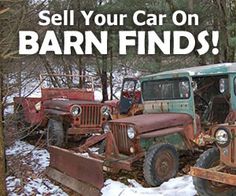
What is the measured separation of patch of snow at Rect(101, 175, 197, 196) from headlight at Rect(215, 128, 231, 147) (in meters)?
1.12

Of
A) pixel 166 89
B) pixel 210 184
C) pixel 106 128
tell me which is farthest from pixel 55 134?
pixel 210 184

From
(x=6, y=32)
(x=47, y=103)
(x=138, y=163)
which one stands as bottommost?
(x=138, y=163)

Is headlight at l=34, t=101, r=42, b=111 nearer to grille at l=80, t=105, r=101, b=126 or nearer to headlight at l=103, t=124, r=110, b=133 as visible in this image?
grille at l=80, t=105, r=101, b=126

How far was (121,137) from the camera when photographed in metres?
7.00

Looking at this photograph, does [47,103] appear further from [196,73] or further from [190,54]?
[190,54]

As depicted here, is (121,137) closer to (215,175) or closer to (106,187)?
(106,187)

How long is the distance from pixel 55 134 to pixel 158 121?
3.21 m

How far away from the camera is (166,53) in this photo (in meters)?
13.8

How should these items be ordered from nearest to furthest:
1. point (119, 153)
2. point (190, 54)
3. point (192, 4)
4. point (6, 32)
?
point (6, 32)
point (119, 153)
point (192, 4)
point (190, 54)

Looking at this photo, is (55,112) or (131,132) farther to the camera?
(55,112)

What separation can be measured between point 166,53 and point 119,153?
292 inches

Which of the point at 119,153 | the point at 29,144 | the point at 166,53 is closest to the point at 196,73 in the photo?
the point at 119,153

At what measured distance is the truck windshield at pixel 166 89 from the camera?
7328mm

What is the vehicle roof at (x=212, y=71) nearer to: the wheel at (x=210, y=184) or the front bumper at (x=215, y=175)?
the wheel at (x=210, y=184)
